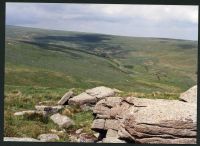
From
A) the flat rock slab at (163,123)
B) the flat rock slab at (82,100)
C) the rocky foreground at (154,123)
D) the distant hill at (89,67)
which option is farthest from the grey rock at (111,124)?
the distant hill at (89,67)

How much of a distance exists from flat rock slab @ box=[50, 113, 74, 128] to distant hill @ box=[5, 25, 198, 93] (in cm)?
3007

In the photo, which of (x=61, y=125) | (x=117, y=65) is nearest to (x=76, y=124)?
(x=61, y=125)

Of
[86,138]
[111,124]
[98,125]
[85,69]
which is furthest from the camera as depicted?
[85,69]

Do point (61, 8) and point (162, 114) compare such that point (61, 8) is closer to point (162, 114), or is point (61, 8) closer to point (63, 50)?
point (63, 50)

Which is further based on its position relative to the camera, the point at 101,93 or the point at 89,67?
the point at 89,67

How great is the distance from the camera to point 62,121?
2012 centimetres

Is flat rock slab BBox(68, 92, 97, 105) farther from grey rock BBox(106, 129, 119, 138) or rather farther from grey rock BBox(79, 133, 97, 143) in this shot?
grey rock BBox(106, 129, 119, 138)

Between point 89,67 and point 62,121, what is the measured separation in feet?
164

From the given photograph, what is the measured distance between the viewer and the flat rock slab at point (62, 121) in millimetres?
19745

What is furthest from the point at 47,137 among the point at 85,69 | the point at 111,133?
the point at 85,69

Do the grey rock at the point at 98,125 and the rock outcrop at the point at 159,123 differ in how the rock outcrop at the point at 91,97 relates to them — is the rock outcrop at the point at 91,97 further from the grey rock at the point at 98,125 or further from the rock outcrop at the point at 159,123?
the rock outcrop at the point at 159,123

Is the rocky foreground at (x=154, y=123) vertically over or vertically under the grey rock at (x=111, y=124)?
over

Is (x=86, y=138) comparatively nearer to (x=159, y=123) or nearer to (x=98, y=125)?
(x=98, y=125)

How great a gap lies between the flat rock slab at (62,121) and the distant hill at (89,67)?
30065 millimetres
